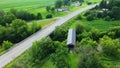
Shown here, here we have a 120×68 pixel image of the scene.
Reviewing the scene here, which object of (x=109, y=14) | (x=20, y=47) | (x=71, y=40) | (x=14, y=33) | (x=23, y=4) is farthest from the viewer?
(x=23, y=4)

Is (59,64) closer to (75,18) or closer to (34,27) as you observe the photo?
(34,27)

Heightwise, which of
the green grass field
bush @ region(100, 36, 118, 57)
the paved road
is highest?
bush @ region(100, 36, 118, 57)

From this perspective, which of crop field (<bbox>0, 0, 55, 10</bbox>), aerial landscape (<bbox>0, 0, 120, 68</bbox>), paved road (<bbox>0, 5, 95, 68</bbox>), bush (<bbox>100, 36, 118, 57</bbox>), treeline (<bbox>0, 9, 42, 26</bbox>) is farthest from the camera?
crop field (<bbox>0, 0, 55, 10</bbox>)

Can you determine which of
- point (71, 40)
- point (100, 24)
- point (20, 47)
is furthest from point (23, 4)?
point (71, 40)

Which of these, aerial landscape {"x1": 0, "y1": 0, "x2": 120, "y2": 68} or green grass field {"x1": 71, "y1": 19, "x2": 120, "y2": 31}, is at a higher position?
aerial landscape {"x1": 0, "y1": 0, "x2": 120, "y2": 68}

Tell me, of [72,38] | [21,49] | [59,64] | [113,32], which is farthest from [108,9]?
[59,64]

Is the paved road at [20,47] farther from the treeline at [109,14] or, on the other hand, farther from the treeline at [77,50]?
the treeline at [109,14]

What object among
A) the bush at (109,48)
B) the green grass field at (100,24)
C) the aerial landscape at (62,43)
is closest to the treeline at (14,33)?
the aerial landscape at (62,43)

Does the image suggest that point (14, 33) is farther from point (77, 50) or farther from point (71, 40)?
point (77, 50)

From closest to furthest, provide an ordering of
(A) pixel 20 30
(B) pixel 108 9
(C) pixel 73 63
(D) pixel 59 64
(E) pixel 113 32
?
(D) pixel 59 64
(C) pixel 73 63
(E) pixel 113 32
(A) pixel 20 30
(B) pixel 108 9

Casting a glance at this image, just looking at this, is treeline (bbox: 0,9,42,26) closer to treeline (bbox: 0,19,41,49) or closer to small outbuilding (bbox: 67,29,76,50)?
treeline (bbox: 0,19,41,49)

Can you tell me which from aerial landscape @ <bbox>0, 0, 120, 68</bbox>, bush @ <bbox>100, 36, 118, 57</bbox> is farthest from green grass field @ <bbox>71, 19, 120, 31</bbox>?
bush @ <bbox>100, 36, 118, 57</bbox>
